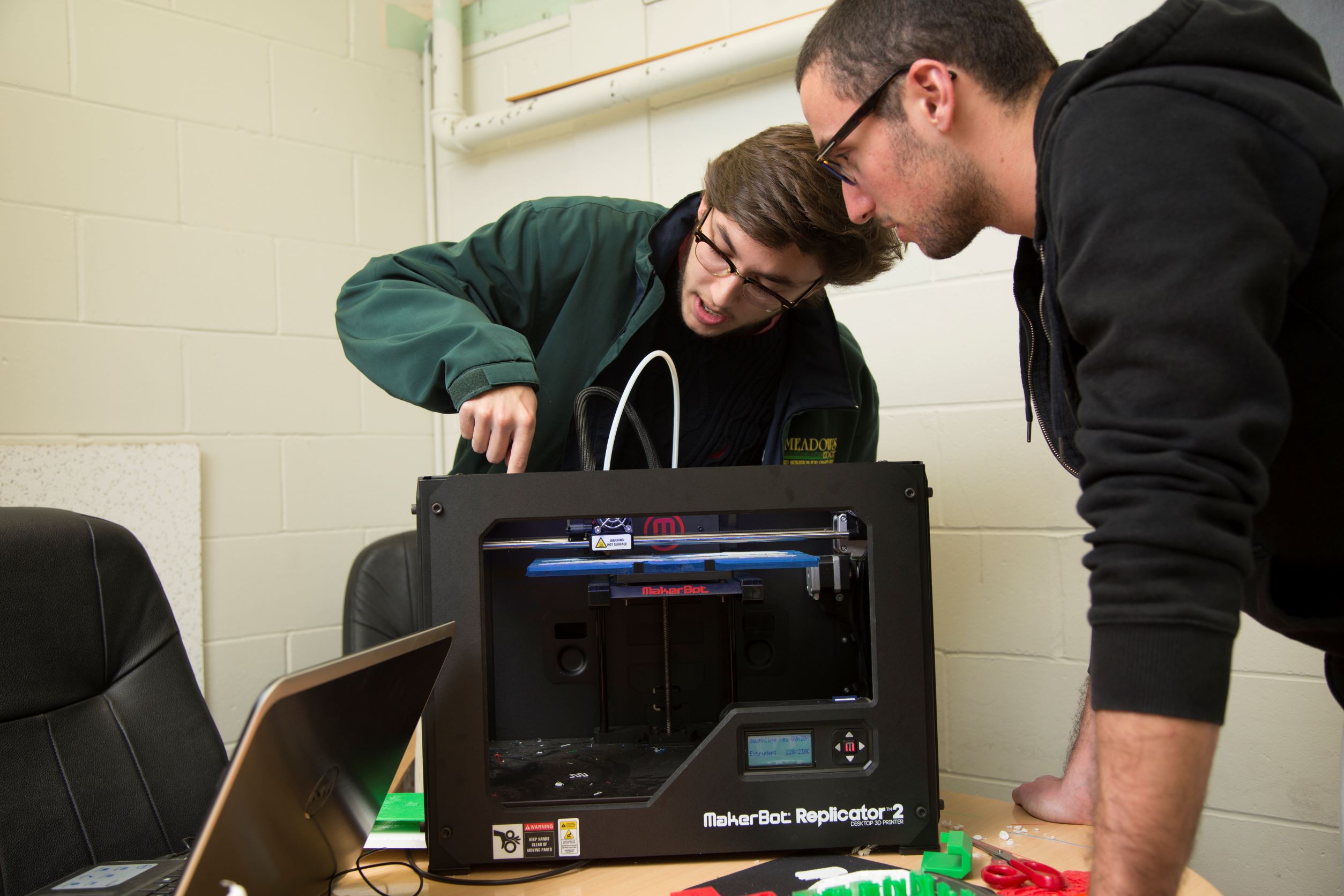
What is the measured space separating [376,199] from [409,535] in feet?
2.94

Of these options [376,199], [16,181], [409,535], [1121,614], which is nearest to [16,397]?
[16,181]

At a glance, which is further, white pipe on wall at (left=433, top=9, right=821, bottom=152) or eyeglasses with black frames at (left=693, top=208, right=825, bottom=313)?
white pipe on wall at (left=433, top=9, right=821, bottom=152)

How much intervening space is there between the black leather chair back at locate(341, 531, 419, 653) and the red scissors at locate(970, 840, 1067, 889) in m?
1.34

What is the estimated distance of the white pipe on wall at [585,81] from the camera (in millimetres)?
1861

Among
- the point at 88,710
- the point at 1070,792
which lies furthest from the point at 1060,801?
the point at 88,710

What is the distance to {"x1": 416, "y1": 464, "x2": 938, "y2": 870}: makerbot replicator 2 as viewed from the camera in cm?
90

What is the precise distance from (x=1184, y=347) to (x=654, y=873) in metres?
0.66

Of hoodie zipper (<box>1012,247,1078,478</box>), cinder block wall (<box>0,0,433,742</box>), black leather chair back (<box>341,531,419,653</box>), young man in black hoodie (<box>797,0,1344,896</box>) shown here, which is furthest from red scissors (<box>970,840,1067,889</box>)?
cinder block wall (<box>0,0,433,742</box>)

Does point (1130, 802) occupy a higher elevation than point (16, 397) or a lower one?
lower

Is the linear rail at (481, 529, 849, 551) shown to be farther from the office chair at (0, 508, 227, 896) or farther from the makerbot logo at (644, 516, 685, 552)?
the office chair at (0, 508, 227, 896)

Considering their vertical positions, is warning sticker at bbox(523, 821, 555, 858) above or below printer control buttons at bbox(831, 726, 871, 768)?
below

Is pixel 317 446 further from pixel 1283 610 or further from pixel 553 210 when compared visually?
pixel 1283 610

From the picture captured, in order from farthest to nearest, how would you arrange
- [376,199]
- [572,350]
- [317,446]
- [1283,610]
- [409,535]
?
[376,199]
[317,446]
[409,535]
[572,350]
[1283,610]

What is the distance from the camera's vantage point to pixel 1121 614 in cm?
61
